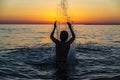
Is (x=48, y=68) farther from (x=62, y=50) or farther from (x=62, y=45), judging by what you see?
(x=62, y=45)

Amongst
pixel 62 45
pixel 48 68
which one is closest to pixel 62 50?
pixel 62 45

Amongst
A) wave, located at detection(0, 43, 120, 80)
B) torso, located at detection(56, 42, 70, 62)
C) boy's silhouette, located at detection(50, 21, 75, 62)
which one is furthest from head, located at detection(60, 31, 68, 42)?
wave, located at detection(0, 43, 120, 80)

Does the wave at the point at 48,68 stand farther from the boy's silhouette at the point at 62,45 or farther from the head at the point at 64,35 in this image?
the head at the point at 64,35

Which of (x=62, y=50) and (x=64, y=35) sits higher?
(x=64, y=35)

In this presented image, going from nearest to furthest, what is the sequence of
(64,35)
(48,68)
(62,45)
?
(64,35), (62,45), (48,68)

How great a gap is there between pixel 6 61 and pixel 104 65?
5.96 meters

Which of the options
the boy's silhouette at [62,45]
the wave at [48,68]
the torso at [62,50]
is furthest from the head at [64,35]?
the wave at [48,68]

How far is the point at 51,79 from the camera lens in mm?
11094

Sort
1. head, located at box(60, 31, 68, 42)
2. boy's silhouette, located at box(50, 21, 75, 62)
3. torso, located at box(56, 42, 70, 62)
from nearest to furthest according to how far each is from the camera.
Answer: head, located at box(60, 31, 68, 42)
boy's silhouette, located at box(50, 21, 75, 62)
torso, located at box(56, 42, 70, 62)

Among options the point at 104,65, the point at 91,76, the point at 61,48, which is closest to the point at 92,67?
the point at 104,65

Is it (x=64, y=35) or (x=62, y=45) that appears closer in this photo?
(x=64, y=35)

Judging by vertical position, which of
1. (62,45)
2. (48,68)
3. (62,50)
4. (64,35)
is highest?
(64,35)

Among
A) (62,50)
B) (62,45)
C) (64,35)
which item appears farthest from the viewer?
(62,50)

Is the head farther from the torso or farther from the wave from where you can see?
the wave
